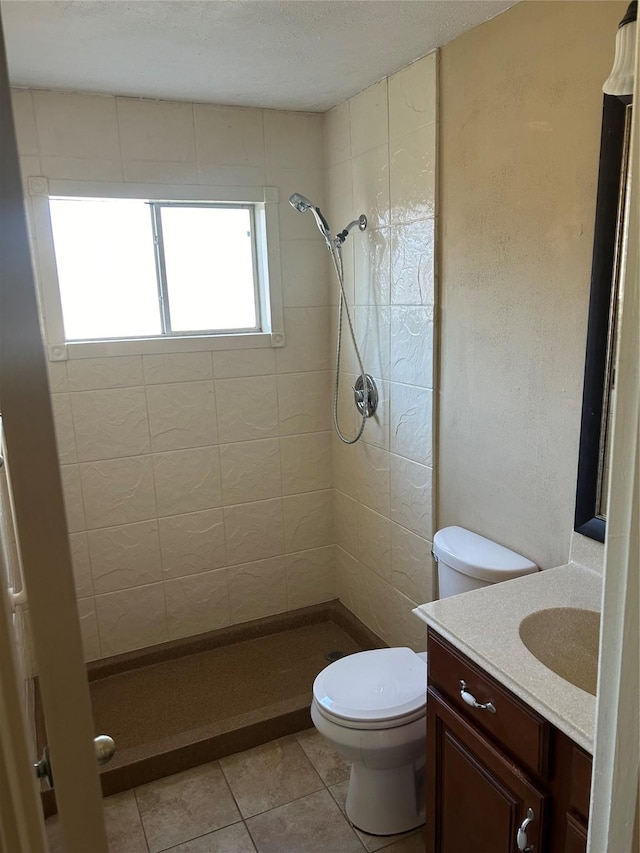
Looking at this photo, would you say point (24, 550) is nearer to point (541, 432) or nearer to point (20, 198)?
point (20, 198)

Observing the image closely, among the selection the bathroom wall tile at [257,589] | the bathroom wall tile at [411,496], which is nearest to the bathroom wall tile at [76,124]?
the bathroom wall tile at [411,496]

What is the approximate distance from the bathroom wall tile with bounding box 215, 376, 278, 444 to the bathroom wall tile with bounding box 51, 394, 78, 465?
61 cm

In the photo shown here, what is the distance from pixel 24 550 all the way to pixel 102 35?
1.83 m

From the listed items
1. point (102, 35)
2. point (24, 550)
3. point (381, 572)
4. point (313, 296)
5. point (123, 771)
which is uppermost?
point (102, 35)

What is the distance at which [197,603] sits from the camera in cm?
281

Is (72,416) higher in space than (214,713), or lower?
higher

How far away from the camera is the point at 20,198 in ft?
1.47

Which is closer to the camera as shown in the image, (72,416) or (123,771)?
(123,771)

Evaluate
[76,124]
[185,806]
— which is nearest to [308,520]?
[185,806]

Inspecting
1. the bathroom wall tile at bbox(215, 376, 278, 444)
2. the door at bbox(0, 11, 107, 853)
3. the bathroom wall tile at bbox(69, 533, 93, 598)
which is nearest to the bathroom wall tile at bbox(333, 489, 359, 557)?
the bathroom wall tile at bbox(215, 376, 278, 444)

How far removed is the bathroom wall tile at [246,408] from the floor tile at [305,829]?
1.44 m

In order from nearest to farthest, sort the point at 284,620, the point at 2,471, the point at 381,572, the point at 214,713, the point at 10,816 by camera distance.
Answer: the point at 10,816
the point at 2,471
the point at 214,713
the point at 381,572
the point at 284,620

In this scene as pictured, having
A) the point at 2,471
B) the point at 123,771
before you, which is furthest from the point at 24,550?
the point at 123,771

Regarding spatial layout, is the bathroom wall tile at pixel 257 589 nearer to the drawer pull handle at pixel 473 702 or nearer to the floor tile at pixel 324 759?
the floor tile at pixel 324 759
